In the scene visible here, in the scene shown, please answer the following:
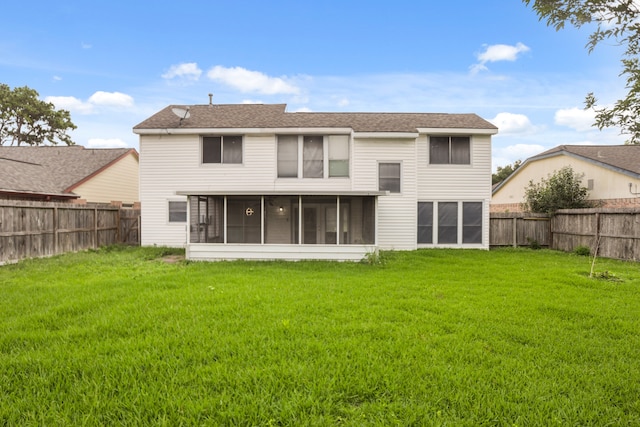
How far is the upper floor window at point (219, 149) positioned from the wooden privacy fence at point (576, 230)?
11261 millimetres

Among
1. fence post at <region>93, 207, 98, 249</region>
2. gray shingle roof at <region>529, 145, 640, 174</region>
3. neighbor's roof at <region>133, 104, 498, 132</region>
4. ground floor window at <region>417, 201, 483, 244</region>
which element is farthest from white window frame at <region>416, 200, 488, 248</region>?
fence post at <region>93, 207, 98, 249</region>

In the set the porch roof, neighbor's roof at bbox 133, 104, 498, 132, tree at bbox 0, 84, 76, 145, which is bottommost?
the porch roof

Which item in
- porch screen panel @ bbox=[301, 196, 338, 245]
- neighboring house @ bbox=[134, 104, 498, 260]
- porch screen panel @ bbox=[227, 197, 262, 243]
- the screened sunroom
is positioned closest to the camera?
the screened sunroom

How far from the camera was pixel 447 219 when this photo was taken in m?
13.1

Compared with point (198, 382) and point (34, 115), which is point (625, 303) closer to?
point (198, 382)

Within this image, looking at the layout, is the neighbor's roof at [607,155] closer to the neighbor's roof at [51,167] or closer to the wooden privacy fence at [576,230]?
the wooden privacy fence at [576,230]

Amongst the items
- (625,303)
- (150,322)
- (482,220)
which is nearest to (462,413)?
(150,322)

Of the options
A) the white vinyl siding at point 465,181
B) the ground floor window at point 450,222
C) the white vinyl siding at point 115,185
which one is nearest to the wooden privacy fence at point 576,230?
the ground floor window at point 450,222

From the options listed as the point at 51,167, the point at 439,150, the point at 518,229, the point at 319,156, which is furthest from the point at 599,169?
the point at 51,167

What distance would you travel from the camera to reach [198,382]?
3.02m

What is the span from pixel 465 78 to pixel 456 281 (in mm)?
12455

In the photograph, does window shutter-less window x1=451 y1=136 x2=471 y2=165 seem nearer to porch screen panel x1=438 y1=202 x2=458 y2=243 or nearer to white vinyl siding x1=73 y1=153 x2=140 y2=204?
porch screen panel x1=438 y1=202 x2=458 y2=243

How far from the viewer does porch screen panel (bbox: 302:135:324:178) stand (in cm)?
1282

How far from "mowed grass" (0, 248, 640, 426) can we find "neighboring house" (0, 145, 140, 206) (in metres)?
10.4
